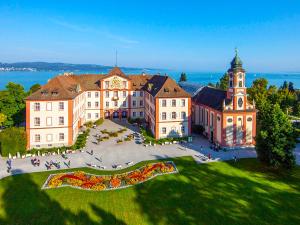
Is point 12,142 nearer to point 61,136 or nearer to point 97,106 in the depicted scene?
point 61,136

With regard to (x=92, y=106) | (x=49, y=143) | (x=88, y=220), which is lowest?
(x=88, y=220)

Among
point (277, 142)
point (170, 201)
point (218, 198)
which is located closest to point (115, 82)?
point (277, 142)

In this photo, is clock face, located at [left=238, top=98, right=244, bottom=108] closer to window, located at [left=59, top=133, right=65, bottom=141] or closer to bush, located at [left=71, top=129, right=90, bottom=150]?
bush, located at [left=71, top=129, right=90, bottom=150]

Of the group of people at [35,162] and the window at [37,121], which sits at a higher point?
the window at [37,121]

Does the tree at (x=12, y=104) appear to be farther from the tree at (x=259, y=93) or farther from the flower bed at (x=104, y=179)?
the tree at (x=259, y=93)

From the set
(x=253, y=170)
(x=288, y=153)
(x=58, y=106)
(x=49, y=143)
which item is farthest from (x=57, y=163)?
(x=288, y=153)

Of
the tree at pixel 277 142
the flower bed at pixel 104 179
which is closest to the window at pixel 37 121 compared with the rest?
the flower bed at pixel 104 179

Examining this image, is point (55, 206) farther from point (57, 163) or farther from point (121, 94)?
point (121, 94)

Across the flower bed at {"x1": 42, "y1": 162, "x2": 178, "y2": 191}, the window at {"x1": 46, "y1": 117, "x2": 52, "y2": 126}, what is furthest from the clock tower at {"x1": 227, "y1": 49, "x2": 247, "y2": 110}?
the window at {"x1": 46, "y1": 117, "x2": 52, "y2": 126}
